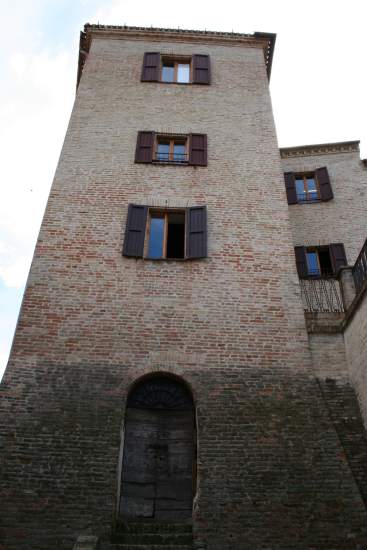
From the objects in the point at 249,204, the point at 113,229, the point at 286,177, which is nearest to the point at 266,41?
the point at 286,177

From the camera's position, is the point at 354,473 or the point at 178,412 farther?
the point at 178,412

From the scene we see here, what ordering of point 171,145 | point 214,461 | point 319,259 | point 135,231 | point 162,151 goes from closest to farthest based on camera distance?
point 214,461, point 135,231, point 162,151, point 171,145, point 319,259

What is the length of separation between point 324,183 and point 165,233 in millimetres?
6706

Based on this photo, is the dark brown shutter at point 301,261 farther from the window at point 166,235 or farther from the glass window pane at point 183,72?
the glass window pane at point 183,72

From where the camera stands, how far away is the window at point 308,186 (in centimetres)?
1353

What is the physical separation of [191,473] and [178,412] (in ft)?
3.32

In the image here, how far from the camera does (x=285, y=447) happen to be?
6.83m

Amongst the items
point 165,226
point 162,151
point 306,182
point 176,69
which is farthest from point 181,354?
point 176,69

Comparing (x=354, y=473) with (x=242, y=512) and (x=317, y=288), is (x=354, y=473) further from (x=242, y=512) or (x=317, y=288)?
(x=317, y=288)

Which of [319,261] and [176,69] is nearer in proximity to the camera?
[319,261]

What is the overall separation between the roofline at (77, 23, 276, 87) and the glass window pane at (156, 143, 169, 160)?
555 cm

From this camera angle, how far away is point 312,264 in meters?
12.4

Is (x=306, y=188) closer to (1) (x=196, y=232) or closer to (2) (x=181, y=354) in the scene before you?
(1) (x=196, y=232)

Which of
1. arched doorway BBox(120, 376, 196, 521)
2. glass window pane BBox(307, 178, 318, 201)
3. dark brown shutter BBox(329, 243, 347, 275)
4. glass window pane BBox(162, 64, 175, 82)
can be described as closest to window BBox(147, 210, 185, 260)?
arched doorway BBox(120, 376, 196, 521)
